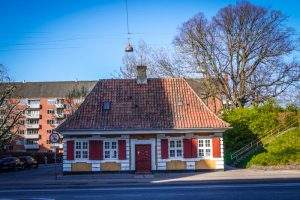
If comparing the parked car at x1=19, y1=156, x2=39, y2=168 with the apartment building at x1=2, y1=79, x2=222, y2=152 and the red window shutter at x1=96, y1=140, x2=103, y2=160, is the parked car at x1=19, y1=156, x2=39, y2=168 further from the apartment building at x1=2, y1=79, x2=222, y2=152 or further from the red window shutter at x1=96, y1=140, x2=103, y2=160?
the apartment building at x1=2, y1=79, x2=222, y2=152

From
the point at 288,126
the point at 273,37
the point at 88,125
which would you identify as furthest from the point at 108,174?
the point at 273,37

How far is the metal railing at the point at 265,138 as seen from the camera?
35094 millimetres

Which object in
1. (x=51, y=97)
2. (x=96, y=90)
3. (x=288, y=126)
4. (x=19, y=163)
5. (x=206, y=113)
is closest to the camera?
(x=206, y=113)

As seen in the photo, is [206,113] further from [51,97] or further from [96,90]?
[51,97]

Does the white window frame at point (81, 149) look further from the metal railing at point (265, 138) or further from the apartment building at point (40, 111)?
the apartment building at point (40, 111)

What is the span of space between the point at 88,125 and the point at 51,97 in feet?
237

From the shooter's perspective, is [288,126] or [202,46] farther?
[202,46]

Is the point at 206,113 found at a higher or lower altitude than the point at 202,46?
lower

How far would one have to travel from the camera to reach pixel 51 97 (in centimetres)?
9712

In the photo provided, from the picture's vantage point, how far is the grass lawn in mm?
28016

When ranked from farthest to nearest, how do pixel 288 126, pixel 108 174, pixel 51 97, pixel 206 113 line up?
pixel 51 97, pixel 288 126, pixel 206 113, pixel 108 174

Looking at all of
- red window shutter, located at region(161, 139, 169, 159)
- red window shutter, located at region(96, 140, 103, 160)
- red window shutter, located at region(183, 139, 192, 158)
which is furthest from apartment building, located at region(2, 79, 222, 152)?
red window shutter, located at region(183, 139, 192, 158)

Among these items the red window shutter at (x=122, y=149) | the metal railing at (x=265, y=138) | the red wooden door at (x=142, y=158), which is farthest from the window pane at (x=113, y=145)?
the metal railing at (x=265, y=138)

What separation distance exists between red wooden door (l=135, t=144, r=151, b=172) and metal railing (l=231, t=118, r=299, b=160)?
34.2ft
